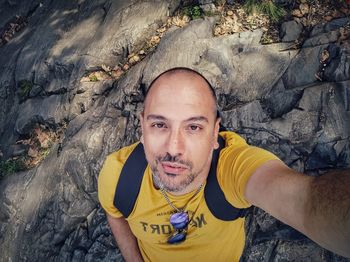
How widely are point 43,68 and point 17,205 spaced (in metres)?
3.47

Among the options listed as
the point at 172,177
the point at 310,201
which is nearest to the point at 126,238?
the point at 172,177

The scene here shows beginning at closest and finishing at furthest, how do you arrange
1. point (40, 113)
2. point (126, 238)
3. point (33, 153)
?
point (126, 238) → point (33, 153) → point (40, 113)

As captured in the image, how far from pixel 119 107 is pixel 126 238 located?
3135 mm

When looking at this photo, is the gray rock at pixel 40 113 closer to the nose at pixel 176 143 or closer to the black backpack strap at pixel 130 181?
the black backpack strap at pixel 130 181

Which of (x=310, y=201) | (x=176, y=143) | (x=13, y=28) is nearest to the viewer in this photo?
(x=310, y=201)

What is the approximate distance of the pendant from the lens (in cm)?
316

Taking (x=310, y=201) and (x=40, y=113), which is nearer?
(x=310, y=201)

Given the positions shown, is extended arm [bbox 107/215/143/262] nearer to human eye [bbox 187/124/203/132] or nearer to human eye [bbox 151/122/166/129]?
human eye [bbox 151/122/166/129]

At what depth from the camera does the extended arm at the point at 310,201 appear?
1645 mm

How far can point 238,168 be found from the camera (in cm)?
275

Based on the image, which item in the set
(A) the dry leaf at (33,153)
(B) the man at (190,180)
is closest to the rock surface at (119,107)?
(A) the dry leaf at (33,153)

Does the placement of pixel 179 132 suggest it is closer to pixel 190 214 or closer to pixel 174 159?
pixel 174 159

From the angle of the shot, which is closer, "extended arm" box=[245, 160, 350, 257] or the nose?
"extended arm" box=[245, 160, 350, 257]

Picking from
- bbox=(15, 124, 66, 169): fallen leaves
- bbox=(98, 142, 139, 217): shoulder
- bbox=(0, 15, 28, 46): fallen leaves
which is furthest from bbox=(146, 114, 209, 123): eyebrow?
bbox=(0, 15, 28, 46): fallen leaves
